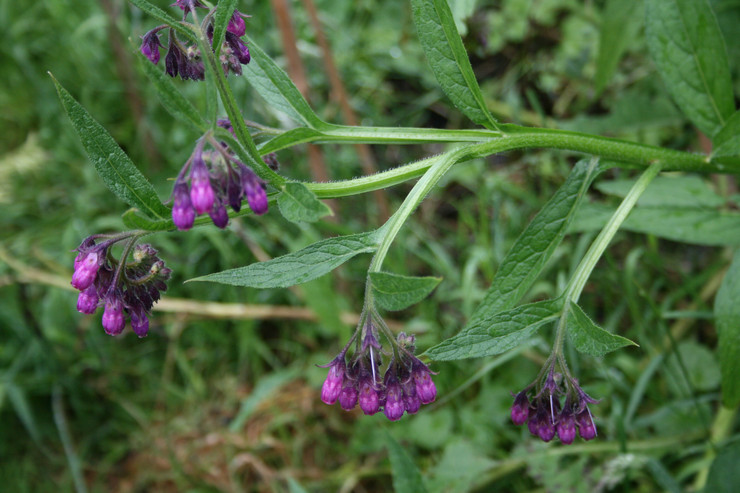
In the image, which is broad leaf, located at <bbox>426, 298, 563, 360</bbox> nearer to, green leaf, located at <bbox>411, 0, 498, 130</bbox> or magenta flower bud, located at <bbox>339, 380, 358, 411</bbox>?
magenta flower bud, located at <bbox>339, 380, 358, 411</bbox>

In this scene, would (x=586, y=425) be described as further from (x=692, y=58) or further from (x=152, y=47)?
(x=152, y=47)

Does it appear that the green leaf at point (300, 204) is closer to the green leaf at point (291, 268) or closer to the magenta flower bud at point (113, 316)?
the green leaf at point (291, 268)

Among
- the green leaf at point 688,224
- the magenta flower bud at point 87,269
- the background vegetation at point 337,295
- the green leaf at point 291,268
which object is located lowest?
the background vegetation at point 337,295

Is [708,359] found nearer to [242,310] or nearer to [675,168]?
[675,168]

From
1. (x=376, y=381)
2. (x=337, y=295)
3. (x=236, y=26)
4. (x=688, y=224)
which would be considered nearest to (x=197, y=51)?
(x=236, y=26)

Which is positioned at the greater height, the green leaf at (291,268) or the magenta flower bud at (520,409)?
Answer: the green leaf at (291,268)

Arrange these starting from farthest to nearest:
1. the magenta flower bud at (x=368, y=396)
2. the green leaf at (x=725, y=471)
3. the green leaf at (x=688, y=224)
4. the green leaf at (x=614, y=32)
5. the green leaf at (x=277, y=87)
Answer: the green leaf at (x=614, y=32)
the green leaf at (x=688, y=224)
the green leaf at (x=725, y=471)
the green leaf at (x=277, y=87)
the magenta flower bud at (x=368, y=396)

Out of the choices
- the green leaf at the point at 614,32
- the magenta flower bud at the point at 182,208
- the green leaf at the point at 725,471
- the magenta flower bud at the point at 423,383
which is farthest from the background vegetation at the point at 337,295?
the magenta flower bud at the point at 182,208
